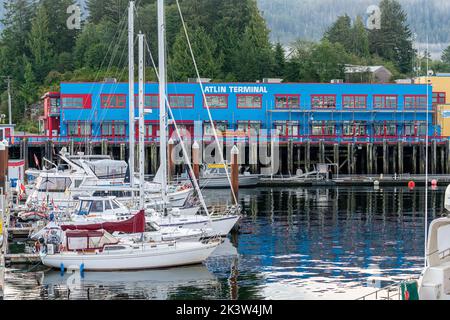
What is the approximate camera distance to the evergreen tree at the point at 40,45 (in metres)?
150

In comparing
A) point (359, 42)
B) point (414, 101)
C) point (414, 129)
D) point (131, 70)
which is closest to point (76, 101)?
point (414, 101)

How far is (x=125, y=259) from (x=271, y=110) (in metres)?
75.7

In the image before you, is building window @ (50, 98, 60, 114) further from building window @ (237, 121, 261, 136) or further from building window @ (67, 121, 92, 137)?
building window @ (237, 121, 261, 136)

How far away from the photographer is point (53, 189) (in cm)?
6022

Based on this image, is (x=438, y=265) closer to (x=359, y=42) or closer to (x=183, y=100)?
(x=183, y=100)

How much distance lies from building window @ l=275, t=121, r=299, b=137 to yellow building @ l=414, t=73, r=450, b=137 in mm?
17511

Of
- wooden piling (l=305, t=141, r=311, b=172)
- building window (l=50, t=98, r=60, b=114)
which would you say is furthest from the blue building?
wooden piling (l=305, t=141, r=311, b=172)

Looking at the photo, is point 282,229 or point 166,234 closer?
point 166,234

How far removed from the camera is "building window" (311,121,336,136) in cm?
11744

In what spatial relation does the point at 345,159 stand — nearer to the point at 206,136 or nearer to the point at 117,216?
the point at 206,136

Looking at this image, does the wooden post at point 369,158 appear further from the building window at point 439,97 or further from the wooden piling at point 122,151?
the wooden piling at point 122,151

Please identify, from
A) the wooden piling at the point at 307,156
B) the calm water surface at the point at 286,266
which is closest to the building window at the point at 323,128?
the wooden piling at the point at 307,156
